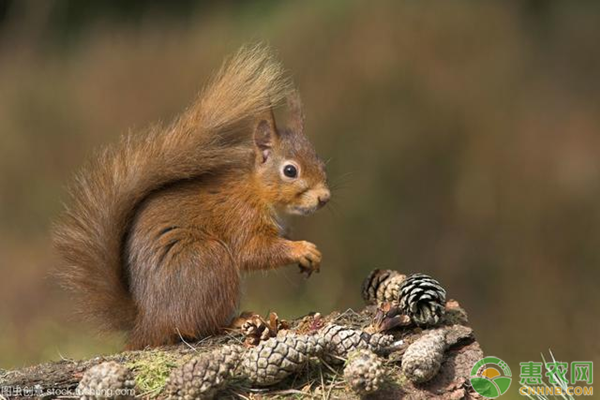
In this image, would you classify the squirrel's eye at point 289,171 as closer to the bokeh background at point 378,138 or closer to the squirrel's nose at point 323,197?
the squirrel's nose at point 323,197

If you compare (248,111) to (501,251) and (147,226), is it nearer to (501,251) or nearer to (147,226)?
(147,226)

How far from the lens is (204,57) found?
438cm

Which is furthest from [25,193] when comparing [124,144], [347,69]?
[124,144]

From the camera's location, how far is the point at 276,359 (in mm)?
1598

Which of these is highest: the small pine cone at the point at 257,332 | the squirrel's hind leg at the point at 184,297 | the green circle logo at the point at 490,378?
the squirrel's hind leg at the point at 184,297

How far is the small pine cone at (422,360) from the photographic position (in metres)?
1.63

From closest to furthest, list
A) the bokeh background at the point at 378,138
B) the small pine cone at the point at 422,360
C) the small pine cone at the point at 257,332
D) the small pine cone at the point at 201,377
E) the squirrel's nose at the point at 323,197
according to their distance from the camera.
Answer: the small pine cone at the point at 201,377, the small pine cone at the point at 422,360, the small pine cone at the point at 257,332, the squirrel's nose at the point at 323,197, the bokeh background at the point at 378,138

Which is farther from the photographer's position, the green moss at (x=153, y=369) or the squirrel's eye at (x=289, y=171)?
the squirrel's eye at (x=289, y=171)

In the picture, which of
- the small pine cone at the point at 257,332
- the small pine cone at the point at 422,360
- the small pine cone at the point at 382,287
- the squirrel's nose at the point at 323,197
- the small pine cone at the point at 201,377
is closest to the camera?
the small pine cone at the point at 201,377

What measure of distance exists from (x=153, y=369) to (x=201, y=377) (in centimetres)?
22

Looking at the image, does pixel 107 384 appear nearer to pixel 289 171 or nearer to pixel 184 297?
pixel 184 297

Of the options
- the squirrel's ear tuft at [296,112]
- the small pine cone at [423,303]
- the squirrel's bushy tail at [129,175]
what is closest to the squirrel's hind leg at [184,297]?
the squirrel's bushy tail at [129,175]

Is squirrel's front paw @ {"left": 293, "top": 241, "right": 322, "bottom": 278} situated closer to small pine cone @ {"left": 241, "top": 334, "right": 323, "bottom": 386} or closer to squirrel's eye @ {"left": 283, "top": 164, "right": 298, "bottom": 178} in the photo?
squirrel's eye @ {"left": 283, "top": 164, "right": 298, "bottom": 178}

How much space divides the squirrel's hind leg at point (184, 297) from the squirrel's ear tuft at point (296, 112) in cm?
55
